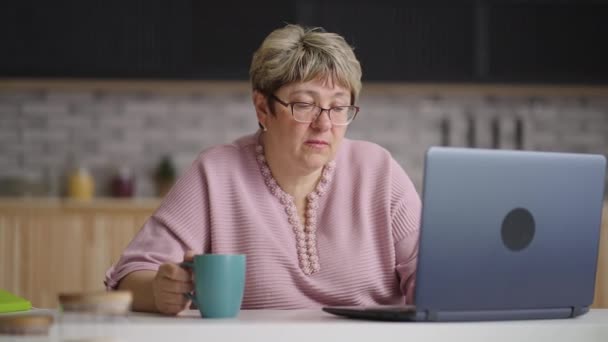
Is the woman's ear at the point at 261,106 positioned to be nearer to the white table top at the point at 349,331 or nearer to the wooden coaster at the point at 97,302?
the white table top at the point at 349,331

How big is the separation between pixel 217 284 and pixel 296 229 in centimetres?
58

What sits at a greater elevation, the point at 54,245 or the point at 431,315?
the point at 431,315

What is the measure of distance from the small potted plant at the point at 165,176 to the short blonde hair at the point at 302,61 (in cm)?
277

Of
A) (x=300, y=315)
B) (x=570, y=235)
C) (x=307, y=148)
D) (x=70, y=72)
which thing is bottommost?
(x=300, y=315)

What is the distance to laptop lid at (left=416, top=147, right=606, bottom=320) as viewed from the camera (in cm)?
135

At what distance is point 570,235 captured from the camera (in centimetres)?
145

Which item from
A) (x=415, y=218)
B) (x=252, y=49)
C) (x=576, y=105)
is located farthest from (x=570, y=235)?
(x=576, y=105)

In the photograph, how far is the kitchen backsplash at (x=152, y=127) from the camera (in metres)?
4.96

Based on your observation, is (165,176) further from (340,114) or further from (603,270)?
(340,114)

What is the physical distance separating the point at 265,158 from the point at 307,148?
141mm

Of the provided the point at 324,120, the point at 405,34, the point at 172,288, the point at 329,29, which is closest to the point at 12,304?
the point at 172,288

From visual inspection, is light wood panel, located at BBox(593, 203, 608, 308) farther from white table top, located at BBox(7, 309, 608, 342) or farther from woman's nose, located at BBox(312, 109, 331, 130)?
white table top, located at BBox(7, 309, 608, 342)

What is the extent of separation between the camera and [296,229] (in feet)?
6.92

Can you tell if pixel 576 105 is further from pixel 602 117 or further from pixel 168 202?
pixel 168 202
